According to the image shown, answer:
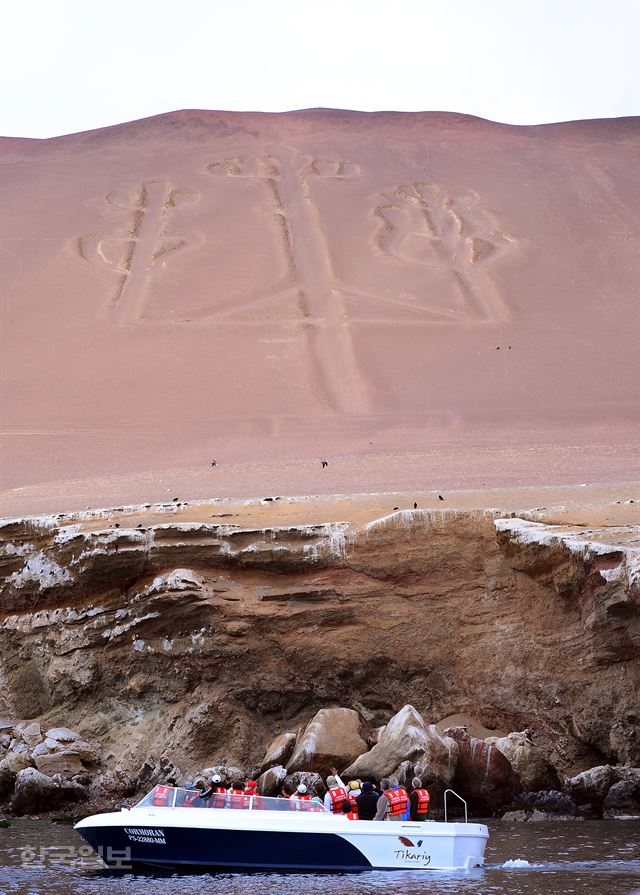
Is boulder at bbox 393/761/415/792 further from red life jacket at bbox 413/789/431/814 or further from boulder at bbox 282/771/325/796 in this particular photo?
red life jacket at bbox 413/789/431/814

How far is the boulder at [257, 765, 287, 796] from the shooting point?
788 inches

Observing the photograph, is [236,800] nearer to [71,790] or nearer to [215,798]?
[215,798]

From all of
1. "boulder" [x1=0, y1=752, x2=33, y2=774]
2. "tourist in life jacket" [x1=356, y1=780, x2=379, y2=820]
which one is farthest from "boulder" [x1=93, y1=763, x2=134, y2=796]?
"tourist in life jacket" [x1=356, y1=780, x2=379, y2=820]

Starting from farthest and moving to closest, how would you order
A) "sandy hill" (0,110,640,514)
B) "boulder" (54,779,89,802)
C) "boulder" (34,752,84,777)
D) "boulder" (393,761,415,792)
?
"sandy hill" (0,110,640,514), "boulder" (34,752,84,777), "boulder" (54,779,89,802), "boulder" (393,761,415,792)

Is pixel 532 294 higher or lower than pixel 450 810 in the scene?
higher

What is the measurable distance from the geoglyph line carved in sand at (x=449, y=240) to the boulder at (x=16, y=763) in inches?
1102

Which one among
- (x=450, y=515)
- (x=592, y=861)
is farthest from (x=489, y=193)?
(x=592, y=861)

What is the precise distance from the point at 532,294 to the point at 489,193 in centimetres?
951

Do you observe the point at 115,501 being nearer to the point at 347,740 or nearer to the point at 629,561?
the point at 347,740

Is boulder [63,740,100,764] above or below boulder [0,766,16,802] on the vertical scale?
above

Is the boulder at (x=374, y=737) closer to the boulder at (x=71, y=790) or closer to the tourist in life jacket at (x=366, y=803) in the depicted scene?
the tourist in life jacket at (x=366, y=803)

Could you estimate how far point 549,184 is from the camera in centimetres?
5922

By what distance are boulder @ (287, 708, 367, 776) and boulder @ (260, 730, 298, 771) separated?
0.28m

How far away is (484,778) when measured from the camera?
20547 millimetres
